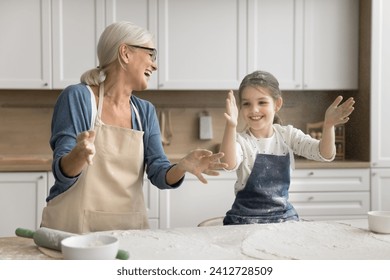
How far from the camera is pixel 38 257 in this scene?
2.84 feet

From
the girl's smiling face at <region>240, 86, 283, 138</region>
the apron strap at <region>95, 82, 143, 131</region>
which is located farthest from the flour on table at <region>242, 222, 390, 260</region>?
the apron strap at <region>95, 82, 143, 131</region>

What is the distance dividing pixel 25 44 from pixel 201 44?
2.63 feet

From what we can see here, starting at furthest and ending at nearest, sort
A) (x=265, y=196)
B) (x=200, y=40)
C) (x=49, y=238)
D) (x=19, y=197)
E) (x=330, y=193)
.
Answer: (x=200, y=40) → (x=330, y=193) → (x=19, y=197) → (x=265, y=196) → (x=49, y=238)

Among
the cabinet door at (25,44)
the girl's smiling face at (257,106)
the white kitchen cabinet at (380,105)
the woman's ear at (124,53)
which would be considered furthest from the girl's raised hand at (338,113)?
the cabinet door at (25,44)

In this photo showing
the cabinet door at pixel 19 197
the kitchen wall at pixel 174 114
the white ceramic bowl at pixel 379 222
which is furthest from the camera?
the kitchen wall at pixel 174 114

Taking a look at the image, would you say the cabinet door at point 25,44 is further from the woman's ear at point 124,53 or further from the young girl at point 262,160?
the young girl at point 262,160

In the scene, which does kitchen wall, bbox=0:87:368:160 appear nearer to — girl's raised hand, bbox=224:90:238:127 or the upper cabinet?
the upper cabinet

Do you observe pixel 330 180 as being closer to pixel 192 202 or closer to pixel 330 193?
pixel 330 193

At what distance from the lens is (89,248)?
2.46 feet

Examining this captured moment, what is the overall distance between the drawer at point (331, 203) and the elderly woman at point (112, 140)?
124 centimetres

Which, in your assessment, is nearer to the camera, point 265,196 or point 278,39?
point 265,196

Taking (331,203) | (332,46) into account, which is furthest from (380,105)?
(331,203)

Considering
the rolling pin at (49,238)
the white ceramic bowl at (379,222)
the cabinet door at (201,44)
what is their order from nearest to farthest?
the rolling pin at (49,238) → the white ceramic bowl at (379,222) → the cabinet door at (201,44)

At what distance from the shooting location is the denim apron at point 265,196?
1274 mm
